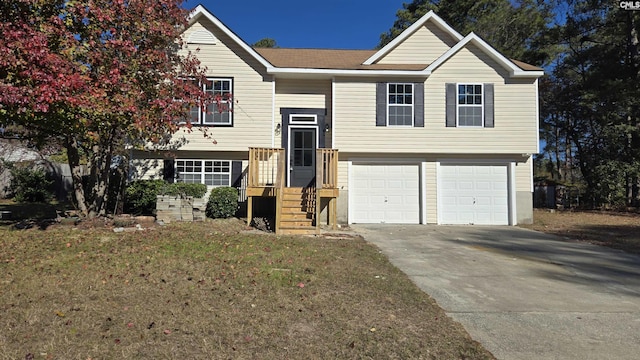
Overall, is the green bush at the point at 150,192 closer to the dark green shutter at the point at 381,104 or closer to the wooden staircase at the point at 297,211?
the wooden staircase at the point at 297,211

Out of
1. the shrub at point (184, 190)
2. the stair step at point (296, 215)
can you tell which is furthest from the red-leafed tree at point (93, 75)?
the stair step at point (296, 215)

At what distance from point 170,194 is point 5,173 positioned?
11884 mm

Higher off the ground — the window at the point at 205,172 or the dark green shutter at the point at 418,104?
the dark green shutter at the point at 418,104

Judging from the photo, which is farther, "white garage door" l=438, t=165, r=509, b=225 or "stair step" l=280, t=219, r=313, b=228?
"white garage door" l=438, t=165, r=509, b=225

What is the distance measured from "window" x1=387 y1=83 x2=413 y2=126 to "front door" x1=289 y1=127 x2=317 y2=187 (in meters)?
2.72

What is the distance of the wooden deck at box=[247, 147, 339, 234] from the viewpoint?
33.3 ft

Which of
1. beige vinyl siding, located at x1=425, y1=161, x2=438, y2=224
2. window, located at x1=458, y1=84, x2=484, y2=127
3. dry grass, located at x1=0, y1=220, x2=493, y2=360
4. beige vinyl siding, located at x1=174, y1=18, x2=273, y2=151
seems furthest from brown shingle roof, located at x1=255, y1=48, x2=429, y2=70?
dry grass, located at x1=0, y1=220, x2=493, y2=360

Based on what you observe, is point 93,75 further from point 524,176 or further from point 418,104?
point 524,176

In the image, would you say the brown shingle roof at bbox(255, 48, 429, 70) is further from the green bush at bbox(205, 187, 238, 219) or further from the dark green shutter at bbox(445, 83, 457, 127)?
the green bush at bbox(205, 187, 238, 219)

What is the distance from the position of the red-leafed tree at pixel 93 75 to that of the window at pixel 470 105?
8.48 metres

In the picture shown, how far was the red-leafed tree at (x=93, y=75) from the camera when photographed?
7.08 meters

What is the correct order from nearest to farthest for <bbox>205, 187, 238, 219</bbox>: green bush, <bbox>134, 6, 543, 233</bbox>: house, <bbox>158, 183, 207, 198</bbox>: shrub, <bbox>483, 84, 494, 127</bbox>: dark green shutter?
1. <bbox>158, 183, 207, 198</bbox>: shrub
2. <bbox>205, 187, 238, 219</bbox>: green bush
3. <bbox>134, 6, 543, 233</bbox>: house
4. <bbox>483, 84, 494, 127</bbox>: dark green shutter

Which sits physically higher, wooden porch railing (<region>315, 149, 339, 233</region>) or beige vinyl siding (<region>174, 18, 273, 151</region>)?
beige vinyl siding (<region>174, 18, 273, 151</region>)

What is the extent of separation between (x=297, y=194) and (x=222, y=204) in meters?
2.28
